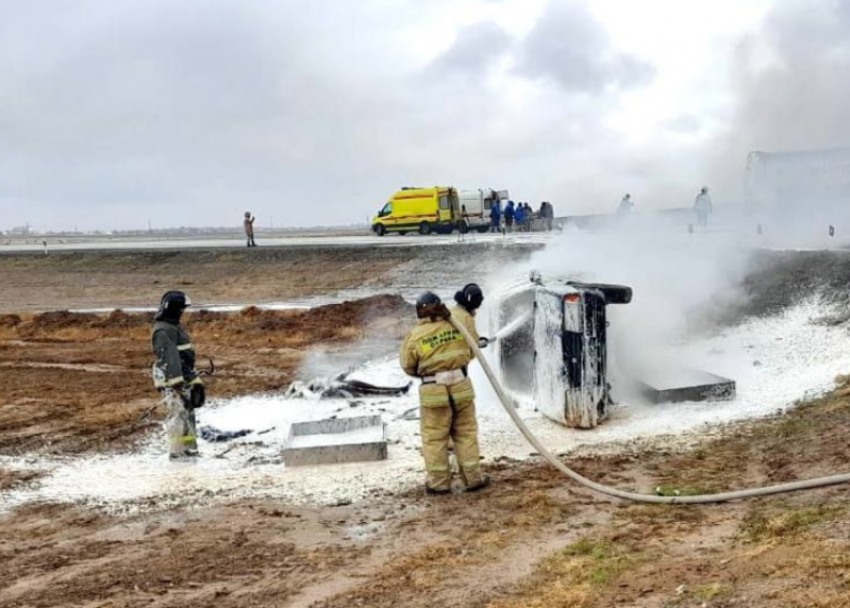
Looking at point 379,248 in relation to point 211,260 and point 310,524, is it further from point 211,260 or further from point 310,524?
point 310,524

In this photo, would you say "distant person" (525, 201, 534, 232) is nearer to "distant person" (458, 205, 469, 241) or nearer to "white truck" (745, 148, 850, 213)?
"distant person" (458, 205, 469, 241)

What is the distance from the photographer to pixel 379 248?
26.2 meters

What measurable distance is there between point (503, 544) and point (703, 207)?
54.1ft

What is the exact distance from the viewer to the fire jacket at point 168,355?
795cm

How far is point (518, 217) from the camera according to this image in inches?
1373

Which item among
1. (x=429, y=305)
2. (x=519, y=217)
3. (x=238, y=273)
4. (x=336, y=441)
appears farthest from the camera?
(x=519, y=217)

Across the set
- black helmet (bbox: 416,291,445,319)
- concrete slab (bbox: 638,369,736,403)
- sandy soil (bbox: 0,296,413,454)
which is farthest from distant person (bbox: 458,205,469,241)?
black helmet (bbox: 416,291,445,319)

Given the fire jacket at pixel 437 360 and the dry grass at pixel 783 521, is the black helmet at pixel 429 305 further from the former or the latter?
the dry grass at pixel 783 521

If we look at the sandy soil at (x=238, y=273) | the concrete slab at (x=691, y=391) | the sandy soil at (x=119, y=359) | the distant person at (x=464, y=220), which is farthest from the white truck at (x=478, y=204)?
the concrete slab at (x=691, y=391)

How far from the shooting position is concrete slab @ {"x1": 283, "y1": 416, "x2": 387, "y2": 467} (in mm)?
7613

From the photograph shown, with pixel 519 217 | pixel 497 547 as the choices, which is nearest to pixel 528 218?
pixel 519 217

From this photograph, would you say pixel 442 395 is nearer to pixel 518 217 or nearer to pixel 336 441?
pixel 336 441

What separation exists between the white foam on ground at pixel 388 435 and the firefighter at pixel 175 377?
0.78ft

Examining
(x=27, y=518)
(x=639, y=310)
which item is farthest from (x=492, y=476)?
(x=639, y=310)
